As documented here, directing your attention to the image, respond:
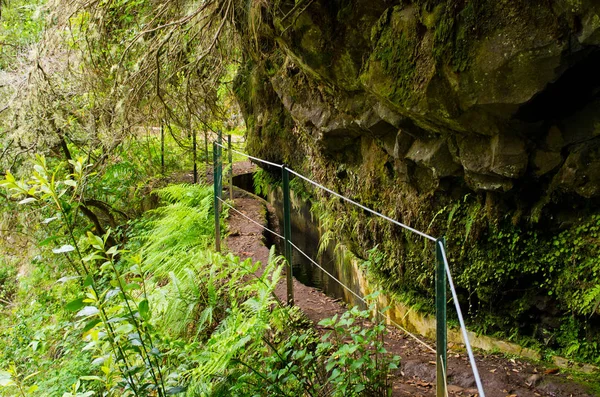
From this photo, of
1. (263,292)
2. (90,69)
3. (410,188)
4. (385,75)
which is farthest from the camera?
(90,69)

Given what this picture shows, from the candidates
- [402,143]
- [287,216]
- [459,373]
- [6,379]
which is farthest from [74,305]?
[402,143]

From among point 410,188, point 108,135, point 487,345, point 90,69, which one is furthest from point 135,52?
point 487,345

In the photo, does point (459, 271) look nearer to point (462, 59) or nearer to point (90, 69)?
point (462, 59)

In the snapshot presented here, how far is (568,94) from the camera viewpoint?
380 centimetres

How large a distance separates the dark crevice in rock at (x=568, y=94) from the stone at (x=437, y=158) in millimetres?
826

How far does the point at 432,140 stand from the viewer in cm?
467

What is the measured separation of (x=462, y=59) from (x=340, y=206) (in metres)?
3.55

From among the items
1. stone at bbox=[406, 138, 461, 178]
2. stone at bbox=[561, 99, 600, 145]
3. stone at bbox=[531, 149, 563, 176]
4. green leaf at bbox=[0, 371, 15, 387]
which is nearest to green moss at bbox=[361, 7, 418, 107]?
stone at bbox=[406, 138, 461, 178]

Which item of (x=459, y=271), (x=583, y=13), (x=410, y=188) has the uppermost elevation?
(x=583, y=13)

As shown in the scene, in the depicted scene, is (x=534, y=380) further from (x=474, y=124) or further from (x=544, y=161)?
(x=474, y=124)

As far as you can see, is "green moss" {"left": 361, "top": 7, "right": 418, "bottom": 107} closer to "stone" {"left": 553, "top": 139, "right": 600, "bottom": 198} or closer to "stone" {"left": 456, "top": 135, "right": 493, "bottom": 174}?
"stone" {"left": 456, "top": 135, "right": 493, "bottom": 174}

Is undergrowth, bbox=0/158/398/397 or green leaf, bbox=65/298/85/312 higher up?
green leaf, bbox=65/298/85/312

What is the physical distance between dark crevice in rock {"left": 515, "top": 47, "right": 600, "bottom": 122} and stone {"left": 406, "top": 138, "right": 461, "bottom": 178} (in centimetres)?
83

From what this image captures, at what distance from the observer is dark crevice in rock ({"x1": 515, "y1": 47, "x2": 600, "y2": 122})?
3.59 meters
